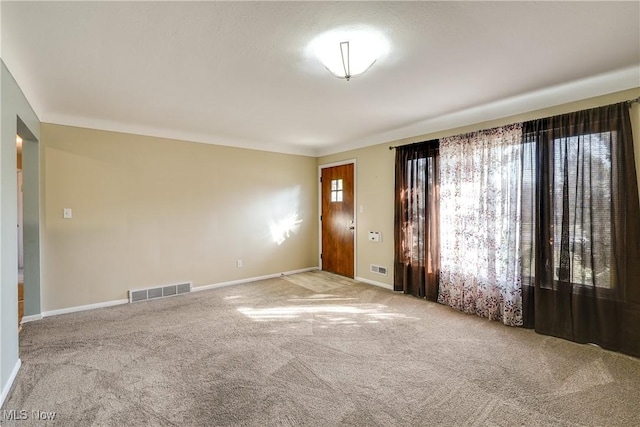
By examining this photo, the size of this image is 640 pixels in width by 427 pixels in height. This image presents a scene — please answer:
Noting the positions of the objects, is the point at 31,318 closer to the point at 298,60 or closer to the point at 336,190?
the point at 298,60

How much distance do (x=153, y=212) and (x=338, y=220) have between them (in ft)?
10.2

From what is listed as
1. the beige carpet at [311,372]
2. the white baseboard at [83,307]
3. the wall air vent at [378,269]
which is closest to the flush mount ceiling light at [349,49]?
the beige carpet at [311,372]

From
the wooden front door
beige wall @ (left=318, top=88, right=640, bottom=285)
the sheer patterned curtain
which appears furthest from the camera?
the wooden front door

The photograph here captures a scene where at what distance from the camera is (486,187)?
3.48 m

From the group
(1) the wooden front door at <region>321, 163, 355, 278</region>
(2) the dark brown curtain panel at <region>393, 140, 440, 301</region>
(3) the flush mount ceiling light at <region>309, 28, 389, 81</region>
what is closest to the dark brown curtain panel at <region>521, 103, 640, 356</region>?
(2) the dark brown curtain panel at <region>393, 140, 440, 301</region>

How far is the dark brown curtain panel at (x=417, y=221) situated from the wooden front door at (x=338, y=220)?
1.10 m

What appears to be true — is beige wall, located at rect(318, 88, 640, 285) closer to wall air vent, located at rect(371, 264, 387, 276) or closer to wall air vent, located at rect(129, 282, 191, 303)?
wall air vent, located at rect(371, 264, 387, 276)

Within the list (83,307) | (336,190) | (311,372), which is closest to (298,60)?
(311,372)

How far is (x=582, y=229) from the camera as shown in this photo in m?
2.81

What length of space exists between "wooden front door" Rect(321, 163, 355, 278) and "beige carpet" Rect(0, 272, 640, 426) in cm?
193

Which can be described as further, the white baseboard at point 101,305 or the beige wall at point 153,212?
the beige wall at point 153,212

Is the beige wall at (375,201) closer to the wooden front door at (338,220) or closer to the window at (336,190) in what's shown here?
the wooden front door at (338,220)

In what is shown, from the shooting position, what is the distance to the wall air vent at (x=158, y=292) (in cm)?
412

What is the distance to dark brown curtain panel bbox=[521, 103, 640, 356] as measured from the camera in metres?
2.60
